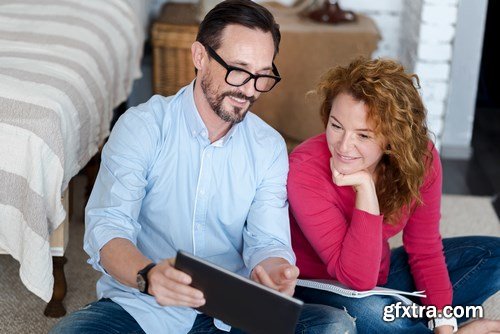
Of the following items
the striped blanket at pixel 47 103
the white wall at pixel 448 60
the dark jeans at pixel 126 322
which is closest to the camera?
the dark jeans at pixel 126 322

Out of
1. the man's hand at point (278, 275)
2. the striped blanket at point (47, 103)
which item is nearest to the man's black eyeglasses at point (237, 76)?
the man's hand at point (278, 275)

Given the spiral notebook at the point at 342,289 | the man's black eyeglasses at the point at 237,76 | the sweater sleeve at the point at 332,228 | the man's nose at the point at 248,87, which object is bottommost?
the spiral notebook at the point at 342,289

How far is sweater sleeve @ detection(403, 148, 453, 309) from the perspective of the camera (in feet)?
6.61

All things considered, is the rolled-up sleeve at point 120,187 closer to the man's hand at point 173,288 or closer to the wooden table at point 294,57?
the man's hand at point 173,288

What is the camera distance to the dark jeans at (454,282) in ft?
6.27

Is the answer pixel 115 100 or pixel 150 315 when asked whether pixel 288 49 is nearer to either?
pixel 115 100

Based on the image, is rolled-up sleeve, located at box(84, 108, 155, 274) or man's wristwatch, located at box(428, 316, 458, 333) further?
→ man's wristwatch, located at box(428, 316, 458, 333)

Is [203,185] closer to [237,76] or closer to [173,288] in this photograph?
[237,76]

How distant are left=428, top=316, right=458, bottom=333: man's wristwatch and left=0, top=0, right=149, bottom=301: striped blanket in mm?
917

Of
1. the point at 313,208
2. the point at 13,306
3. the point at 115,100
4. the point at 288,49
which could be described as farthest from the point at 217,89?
the point at 288,49

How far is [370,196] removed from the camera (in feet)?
6.16

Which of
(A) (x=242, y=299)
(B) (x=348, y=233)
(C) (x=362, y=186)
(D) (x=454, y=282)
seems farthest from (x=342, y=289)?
(A) (x=242, y=299)

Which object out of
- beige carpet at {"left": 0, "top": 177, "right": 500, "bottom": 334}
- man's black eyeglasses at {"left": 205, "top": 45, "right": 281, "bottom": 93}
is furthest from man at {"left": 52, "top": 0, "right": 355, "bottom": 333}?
beige carpet at {"left": 0, "top": 177, "right": 500, "bottom": 334}

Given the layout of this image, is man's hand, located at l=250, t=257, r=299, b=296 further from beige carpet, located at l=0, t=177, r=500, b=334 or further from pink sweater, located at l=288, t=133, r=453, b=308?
beige carpet, located at l=0, t=177, r=500, b=334
